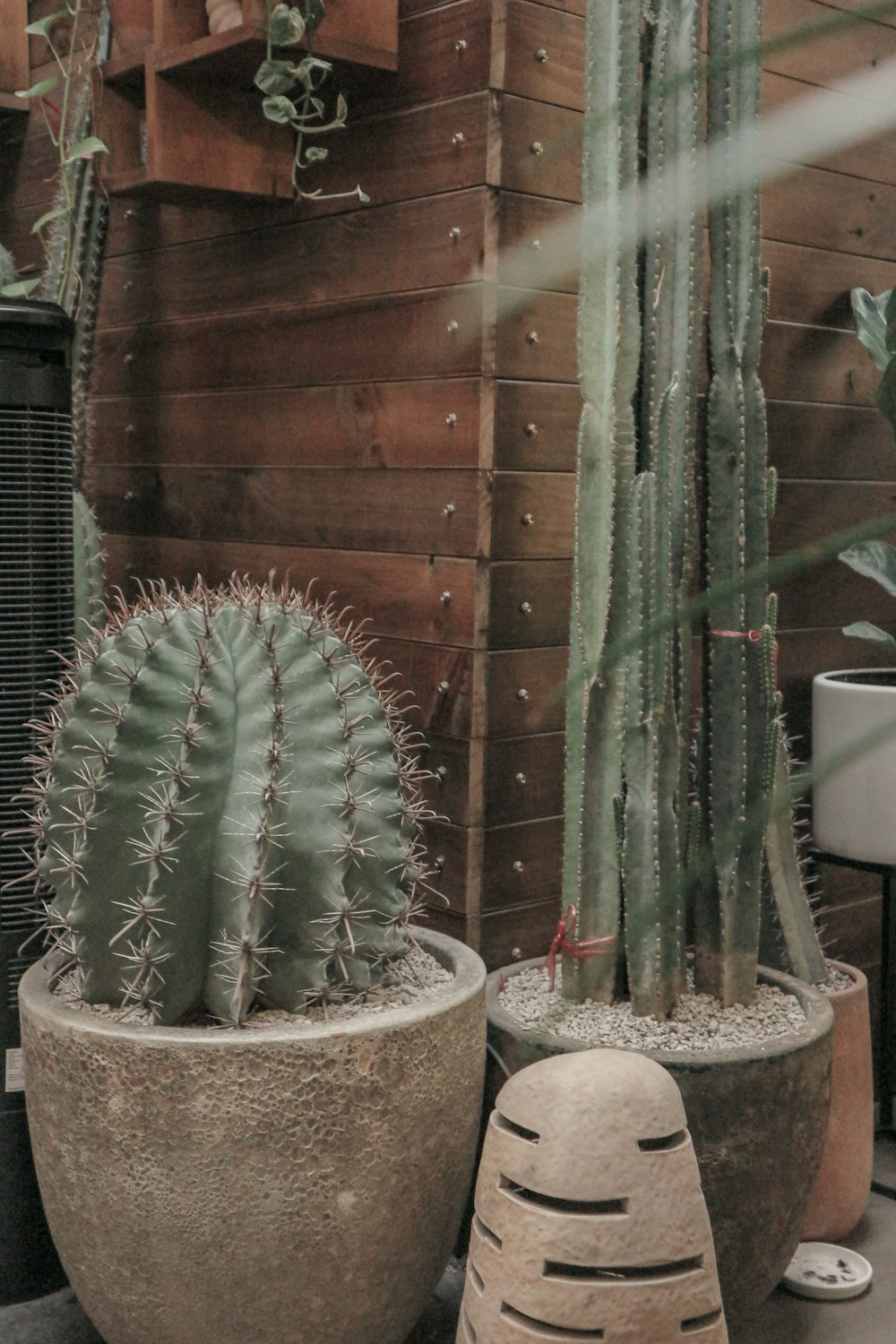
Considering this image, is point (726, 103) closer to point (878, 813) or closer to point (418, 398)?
point (418, 398)

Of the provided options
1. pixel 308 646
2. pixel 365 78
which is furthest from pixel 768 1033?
pixel 365 78

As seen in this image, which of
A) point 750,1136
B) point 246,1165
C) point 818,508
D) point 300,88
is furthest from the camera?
point 818,508

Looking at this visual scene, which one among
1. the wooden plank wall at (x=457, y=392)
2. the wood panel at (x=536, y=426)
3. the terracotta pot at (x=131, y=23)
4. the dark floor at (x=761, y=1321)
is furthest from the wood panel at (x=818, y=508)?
the terracotta pot at (x=131, y=23)

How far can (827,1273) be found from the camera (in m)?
1.71

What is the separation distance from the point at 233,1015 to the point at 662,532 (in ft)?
2.36

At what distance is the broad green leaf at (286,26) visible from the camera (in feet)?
5.26

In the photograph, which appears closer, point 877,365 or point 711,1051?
point 711,1051

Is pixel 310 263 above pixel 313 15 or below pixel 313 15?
below

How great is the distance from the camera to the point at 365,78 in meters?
1.79

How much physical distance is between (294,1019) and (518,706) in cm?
57

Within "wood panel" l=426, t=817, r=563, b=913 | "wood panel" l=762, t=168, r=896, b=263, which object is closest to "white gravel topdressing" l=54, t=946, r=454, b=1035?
"wood panel" l=426, t=817, r=563, b=913

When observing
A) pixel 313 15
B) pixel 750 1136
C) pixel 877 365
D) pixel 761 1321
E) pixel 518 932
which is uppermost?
pixel 313 15

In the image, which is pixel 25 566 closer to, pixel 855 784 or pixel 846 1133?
pixel 855 784

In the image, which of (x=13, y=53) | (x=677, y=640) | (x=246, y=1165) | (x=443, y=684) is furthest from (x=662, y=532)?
(x=13, y=53)
